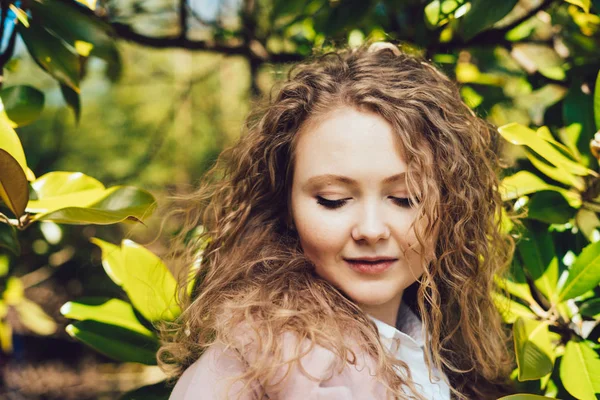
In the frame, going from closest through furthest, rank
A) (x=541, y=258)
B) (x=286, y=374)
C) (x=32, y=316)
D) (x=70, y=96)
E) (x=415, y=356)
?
(x=286, y=374)
(x=415, y=356)
(x=541, y=258)
(x=70, y=96)
(x=32, y=316)

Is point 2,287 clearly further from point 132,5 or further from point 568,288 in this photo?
point 568,288

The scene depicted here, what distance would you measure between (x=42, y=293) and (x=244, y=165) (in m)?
1.71

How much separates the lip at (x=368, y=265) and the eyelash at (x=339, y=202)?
9 centimetres

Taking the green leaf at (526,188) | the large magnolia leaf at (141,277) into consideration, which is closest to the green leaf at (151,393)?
the large magnolia leaf at (141,277)

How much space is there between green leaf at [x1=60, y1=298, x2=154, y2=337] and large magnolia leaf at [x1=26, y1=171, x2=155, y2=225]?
0.23m

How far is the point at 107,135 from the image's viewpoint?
266 centimetres

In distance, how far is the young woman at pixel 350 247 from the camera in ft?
2.92

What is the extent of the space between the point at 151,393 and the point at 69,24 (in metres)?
0.73

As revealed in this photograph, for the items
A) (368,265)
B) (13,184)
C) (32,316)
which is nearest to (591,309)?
(368,265)

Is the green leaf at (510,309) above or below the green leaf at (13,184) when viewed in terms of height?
below

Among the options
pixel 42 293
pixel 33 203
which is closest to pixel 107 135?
pixel 42 293

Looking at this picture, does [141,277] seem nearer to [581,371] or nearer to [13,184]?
[13,184]

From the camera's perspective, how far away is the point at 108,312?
1.17m

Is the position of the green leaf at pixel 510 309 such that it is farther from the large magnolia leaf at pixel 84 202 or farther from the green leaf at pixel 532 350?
the large magnolia leaf at pixel 84 202
